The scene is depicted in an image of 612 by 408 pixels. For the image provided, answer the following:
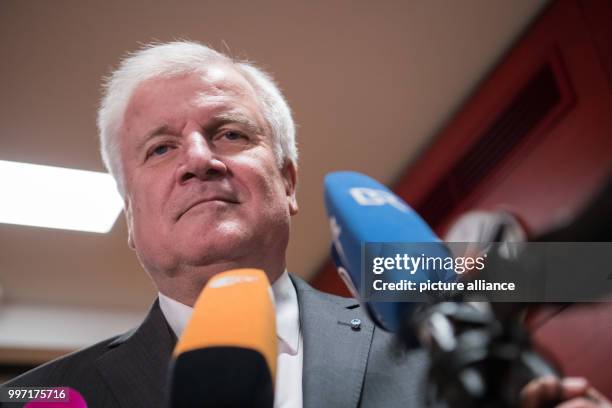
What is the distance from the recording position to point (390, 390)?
0.72 metres

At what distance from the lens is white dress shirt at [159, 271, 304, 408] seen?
75cm

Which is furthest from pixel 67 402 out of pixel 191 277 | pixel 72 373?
pixel 191 277

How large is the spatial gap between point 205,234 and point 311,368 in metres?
0.19

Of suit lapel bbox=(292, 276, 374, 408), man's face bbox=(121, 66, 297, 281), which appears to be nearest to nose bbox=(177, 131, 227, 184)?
man's face bbox=(121, 66, 297, 281)

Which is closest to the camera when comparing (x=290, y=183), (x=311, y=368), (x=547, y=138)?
(x=311, y=368)

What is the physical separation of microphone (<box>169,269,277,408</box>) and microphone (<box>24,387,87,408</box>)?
41 centimetres

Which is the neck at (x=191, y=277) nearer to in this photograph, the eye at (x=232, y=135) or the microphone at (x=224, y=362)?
the eye at (x=232, y=135)

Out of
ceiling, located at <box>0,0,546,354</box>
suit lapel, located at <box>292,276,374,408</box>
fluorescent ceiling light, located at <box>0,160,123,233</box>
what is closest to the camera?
suit lapel, located at <box>292,276,374,408</box>

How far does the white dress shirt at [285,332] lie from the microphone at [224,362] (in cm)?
32

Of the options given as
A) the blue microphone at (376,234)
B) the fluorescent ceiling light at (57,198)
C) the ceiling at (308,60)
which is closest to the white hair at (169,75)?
the blue microphone at (376,234)

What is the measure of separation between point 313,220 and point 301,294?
1.84 metres

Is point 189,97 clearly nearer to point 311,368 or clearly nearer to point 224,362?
point 311,368

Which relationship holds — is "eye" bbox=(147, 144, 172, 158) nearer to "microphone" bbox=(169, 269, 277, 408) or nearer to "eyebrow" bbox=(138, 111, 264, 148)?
"eyebrow" bbox=(138, 111, 264, 148)

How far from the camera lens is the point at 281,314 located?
34.5 inches
